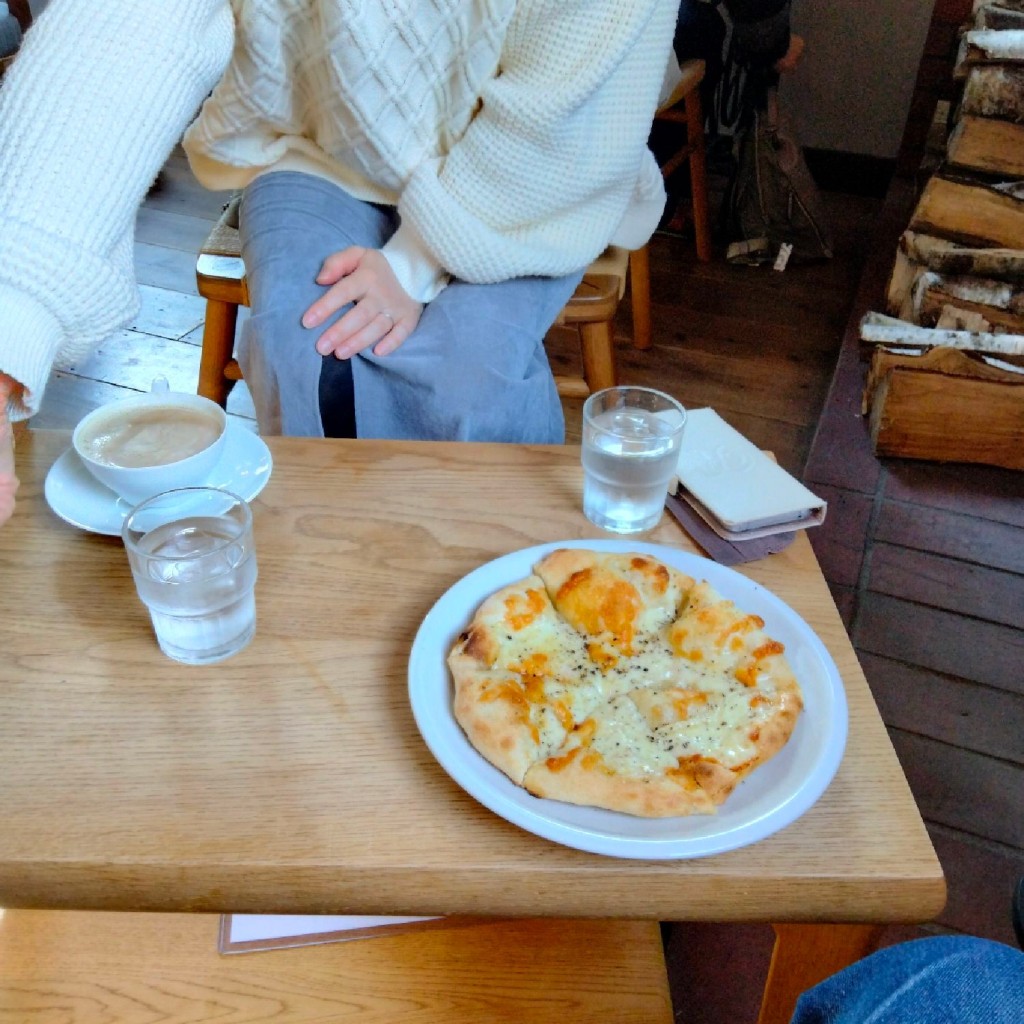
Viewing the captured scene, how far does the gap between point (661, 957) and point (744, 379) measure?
153 centimetres

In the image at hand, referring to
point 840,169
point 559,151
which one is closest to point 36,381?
point 559,151

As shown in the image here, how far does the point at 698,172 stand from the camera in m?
2.30

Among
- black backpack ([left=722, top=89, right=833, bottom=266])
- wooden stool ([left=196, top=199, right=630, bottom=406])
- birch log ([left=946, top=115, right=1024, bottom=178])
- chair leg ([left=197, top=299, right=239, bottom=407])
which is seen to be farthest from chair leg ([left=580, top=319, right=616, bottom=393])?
black backpack ([left=722, top=89, right=833, bottom=266])

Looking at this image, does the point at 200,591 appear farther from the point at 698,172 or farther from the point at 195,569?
the point at 698,172

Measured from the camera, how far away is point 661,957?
2.45ft

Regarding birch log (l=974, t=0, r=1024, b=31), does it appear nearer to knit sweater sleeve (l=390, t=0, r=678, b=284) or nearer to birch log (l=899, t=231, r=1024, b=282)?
birch log (l=899, t=231, r=1024, b=282)

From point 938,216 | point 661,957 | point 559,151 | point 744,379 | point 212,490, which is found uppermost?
point 559,151

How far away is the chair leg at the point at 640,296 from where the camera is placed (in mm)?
1970

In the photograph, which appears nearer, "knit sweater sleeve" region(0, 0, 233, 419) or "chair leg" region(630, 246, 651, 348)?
"knit sweater sleeve" region(0, 0, 233, 419)

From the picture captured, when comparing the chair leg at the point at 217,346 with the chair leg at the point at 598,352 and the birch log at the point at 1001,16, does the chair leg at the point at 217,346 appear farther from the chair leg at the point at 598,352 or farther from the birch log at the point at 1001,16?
the birch log at the point at 1001,16

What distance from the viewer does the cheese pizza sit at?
54 cm

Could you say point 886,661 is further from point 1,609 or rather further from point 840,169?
point 840,169

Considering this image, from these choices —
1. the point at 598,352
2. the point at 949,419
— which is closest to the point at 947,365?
the point at 949,419

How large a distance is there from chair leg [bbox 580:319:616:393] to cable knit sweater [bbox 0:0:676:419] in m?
0.32
